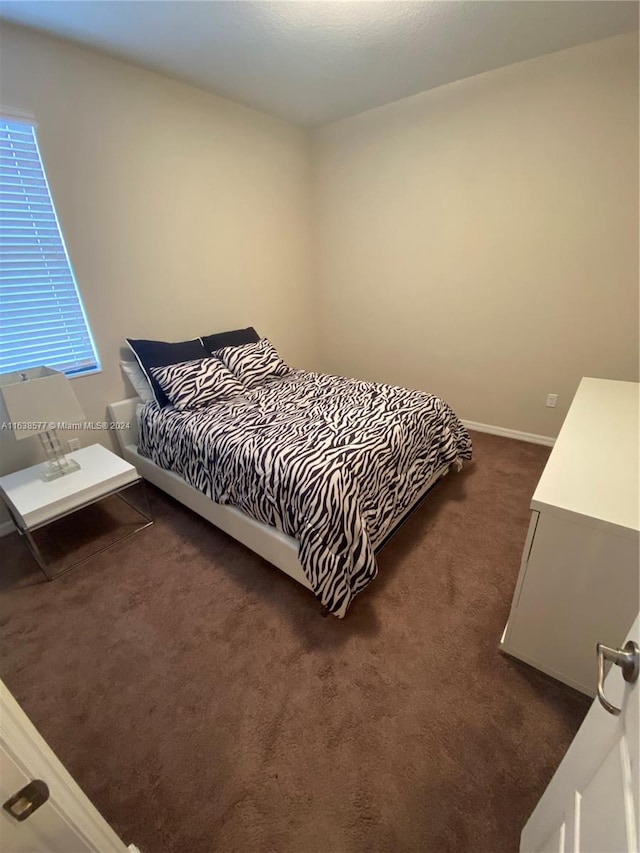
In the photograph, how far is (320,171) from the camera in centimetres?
338

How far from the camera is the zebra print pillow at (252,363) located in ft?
8.95

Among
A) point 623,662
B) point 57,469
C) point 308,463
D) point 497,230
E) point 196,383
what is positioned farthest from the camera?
point 497,230

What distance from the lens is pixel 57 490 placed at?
1911 mm

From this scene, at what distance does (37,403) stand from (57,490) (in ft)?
1.51

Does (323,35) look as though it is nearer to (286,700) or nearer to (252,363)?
(252,363)

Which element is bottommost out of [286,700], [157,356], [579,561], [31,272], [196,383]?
[286,700]

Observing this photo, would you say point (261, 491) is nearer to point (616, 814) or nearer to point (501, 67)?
point (616, 814)

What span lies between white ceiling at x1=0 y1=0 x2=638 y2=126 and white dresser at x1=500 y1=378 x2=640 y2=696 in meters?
2.18

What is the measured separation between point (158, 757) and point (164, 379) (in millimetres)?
1912

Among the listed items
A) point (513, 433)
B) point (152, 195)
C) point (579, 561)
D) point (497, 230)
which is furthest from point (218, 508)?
point (497, 230)

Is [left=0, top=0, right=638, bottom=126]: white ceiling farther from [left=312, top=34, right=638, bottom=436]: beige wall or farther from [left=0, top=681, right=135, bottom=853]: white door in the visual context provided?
[left=0, top=681, right=135, bottom=853]: white door

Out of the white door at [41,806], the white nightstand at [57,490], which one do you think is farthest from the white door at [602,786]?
the white nightstand at [57,490]

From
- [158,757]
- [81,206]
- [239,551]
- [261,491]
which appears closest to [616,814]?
[158,757]

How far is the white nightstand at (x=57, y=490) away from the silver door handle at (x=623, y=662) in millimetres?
2131
